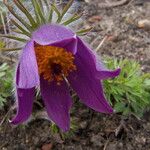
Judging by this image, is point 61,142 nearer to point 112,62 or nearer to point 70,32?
point 112,62

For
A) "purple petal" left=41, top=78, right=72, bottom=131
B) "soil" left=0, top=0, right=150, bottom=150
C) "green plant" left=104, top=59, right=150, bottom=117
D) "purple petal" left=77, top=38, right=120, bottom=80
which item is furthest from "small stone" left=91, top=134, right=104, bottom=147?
"purple petal" left=77, top=38, right=120, bottom=80

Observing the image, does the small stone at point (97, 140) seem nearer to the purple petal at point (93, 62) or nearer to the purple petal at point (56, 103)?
the purple petal at point (56, 103)

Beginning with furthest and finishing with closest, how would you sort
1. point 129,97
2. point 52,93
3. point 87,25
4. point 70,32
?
point 87,25
point 129,97
point 52,93
point 70,32

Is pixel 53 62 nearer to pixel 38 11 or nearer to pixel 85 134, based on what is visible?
pixel 38 11

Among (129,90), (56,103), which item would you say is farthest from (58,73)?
(129,90)

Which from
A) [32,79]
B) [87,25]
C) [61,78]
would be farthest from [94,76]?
[87,25]

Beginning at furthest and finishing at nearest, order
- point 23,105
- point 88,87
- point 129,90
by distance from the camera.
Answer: point 129,90 < point 88,87 < point 23,105

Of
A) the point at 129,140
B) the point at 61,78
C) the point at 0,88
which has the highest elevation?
the point at 61,78
